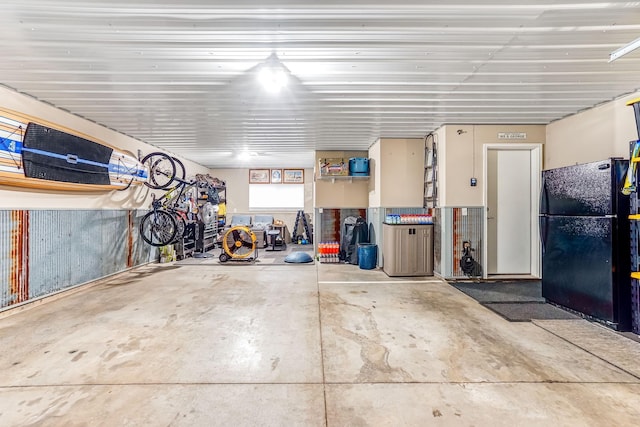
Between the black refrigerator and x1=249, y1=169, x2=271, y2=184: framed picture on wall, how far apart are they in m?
8.36

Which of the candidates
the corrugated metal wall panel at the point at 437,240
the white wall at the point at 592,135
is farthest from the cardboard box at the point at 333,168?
the white wall at the point at 592,135

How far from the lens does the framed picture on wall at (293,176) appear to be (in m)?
10.3

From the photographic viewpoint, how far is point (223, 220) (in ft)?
30.5

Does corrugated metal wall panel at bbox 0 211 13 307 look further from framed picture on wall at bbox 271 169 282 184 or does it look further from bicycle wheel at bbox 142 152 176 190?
framed picture on wall at bbox 271 169 282 184

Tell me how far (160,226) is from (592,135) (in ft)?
24.7

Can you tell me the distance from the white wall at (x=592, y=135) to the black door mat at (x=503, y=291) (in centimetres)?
201

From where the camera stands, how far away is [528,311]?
3.31 m

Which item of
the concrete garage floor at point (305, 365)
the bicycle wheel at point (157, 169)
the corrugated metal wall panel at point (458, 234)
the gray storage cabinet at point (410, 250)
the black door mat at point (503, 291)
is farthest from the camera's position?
the bicycle wheel at point (157, 169)

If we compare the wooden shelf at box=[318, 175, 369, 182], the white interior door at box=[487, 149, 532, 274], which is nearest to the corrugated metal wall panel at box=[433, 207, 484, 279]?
the white interior door at box=[487, 149, 532, 274]

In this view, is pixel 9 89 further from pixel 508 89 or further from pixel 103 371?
pixel 508 89

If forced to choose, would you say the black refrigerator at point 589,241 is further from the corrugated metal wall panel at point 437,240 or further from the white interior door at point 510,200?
the corrugated metal wall panel at point 437,240

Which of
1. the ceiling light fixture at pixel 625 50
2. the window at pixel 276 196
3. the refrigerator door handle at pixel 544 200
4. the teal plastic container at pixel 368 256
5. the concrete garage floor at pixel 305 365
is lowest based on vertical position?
the concrete garage floor at pixel 305 365

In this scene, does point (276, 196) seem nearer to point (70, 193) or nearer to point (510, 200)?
point (70, 193)

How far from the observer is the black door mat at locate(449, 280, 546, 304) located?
3.77 metres
